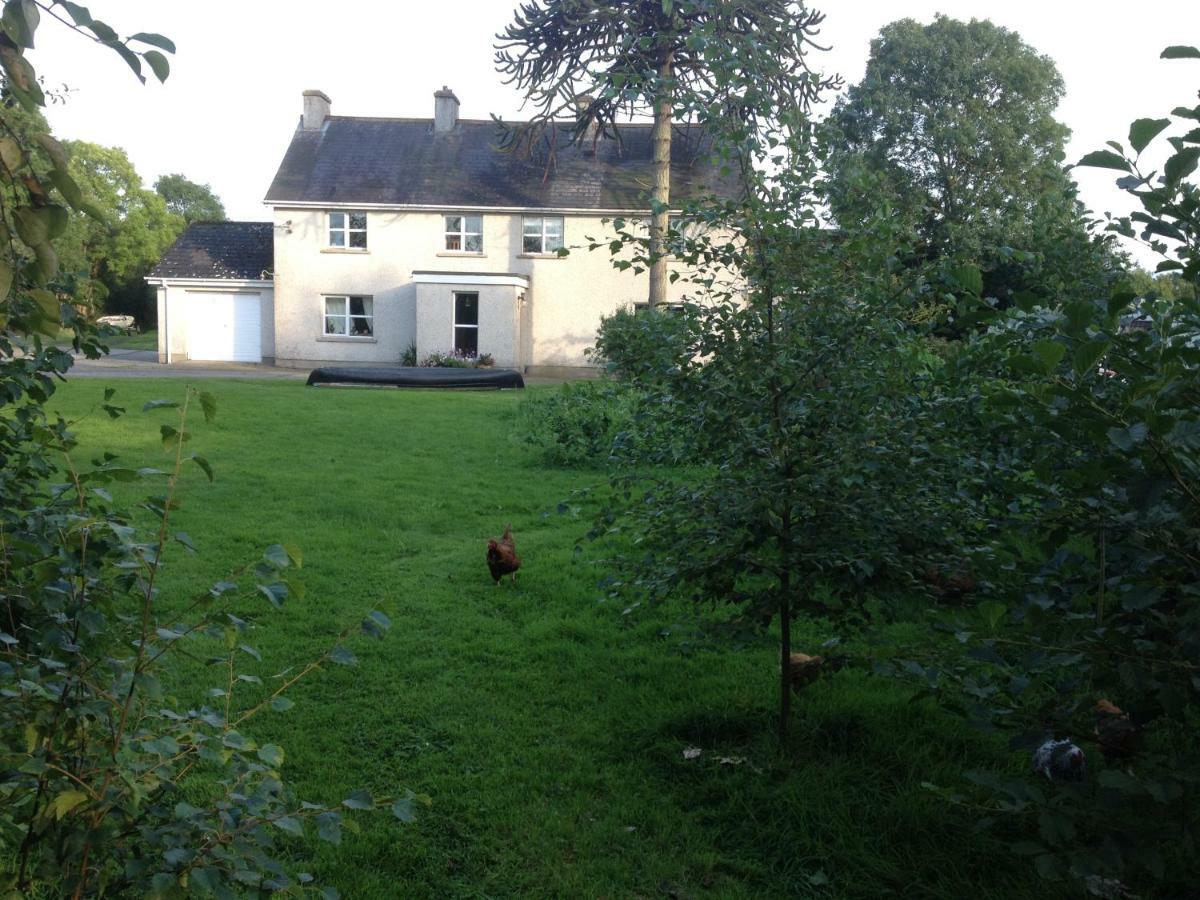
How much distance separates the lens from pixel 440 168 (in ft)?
109

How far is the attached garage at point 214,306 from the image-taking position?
3350 cm

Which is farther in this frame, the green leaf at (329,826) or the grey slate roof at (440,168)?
the grey slate roof at (440,168)

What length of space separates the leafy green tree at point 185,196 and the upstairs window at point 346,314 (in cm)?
5341

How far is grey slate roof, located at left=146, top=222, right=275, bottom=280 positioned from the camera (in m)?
33.8

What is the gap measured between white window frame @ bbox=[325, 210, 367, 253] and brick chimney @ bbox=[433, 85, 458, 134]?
15.1ft

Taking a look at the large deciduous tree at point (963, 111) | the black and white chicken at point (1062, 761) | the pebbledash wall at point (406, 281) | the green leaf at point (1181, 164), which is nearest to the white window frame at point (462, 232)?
the pebbledash wall at point (406, 281)

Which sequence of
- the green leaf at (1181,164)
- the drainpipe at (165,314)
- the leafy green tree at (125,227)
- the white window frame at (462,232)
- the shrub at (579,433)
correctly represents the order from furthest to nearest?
the leafy green tree at (125,227)
the drainpipe at (165,314)
the white window frame at (462,232)
the shrub at (579,433)
the green leaf at (1181,164)

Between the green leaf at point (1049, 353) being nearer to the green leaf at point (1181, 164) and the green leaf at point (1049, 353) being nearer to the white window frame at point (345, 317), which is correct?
the green leaf at point (1181, 164)

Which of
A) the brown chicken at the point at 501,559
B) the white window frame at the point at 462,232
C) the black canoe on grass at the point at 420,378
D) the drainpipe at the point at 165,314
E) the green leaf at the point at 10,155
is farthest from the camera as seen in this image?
the drainpipe at the point at 165,314

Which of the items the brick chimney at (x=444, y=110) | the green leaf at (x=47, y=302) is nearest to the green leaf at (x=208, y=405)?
the green leaf at (x=47, y=302)

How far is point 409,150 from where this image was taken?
33.8 meters

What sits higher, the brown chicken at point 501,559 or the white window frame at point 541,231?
the white window frame at point 541,231

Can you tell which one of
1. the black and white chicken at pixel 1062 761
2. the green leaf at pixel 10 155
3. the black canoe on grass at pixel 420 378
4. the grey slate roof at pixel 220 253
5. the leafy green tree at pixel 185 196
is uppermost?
the leafy green tree at pixel 185 196

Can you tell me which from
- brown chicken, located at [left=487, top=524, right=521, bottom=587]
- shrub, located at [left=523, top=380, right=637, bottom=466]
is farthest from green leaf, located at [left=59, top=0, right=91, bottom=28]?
shrub, located at [left=523, top=380, right=637, bottom=466]
